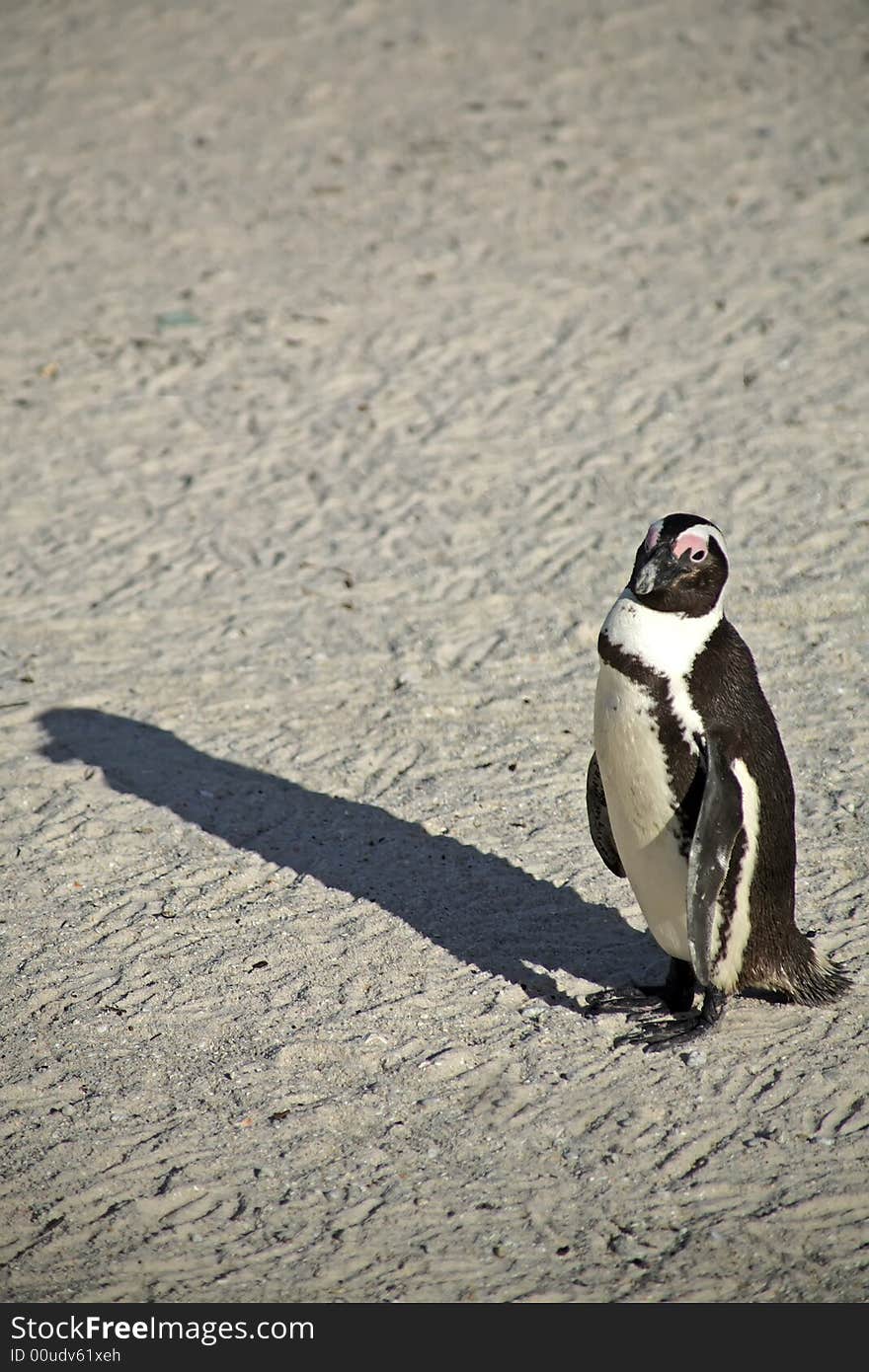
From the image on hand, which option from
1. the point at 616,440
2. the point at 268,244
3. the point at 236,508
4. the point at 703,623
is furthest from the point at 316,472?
the point at 703,623

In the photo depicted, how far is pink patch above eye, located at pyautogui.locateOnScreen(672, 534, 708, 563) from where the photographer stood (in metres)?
3.71

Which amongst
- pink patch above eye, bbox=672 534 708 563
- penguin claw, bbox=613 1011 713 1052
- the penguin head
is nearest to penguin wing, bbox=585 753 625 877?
penguin claw, bbox=613 1011 713 1052

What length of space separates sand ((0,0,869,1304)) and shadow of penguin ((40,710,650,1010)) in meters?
0.02

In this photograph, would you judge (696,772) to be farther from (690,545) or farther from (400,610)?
(400,610)

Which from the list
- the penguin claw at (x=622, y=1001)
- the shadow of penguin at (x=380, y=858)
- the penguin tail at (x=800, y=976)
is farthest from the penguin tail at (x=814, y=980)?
the shadow of penguin at (x=380, y=858)

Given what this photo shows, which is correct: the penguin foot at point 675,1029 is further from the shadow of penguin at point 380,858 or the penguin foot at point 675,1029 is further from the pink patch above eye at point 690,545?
the pink patch above eye at point 690,545

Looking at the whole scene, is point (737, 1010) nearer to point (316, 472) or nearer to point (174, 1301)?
point (174, 1301)

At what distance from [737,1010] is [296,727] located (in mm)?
2043

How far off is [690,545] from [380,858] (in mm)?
1620

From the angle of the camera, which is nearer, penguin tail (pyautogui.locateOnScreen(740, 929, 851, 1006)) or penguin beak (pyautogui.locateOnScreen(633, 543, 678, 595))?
penguin beak (pyautogui.locateOnScreen(633, 543, 678, 595))

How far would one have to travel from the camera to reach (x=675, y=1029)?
157 inches

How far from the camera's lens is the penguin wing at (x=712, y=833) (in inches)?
145

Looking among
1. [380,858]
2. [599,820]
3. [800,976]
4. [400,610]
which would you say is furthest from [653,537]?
[400,610]

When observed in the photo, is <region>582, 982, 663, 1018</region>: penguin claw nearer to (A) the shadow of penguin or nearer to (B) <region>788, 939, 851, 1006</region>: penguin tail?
(A) the shadow of penguin
